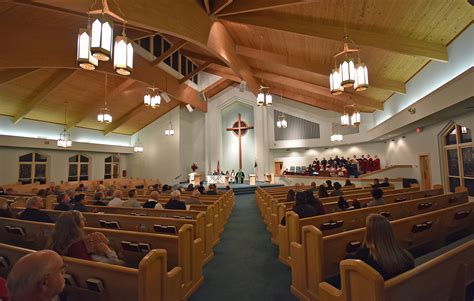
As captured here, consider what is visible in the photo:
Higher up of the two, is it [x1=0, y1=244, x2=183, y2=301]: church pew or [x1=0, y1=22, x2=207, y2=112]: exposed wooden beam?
[x1=0, y1=22, x2=207, y2=112]: exposed wooden beam

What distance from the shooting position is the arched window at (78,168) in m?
10.4

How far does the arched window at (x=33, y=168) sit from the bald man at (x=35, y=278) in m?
10.3

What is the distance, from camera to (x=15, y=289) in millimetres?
907

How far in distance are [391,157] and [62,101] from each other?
1279 cm

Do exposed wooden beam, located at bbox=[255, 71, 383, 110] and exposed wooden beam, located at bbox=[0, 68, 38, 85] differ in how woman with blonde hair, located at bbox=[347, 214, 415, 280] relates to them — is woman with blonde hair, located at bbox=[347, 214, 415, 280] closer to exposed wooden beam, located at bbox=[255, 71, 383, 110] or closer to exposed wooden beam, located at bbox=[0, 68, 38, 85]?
exposed wooden beam, located at bbox=[255, 71, 383, 110]

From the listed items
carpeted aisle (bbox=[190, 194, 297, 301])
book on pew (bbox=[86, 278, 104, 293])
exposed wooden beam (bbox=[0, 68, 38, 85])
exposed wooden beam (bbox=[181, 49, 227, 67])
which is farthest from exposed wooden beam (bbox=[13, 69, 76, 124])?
book on pew (bbox=[86, 278, 104, 293])

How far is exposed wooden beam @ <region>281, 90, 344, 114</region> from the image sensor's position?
10.3 meters

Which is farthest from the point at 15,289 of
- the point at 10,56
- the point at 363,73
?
the point at 10,56

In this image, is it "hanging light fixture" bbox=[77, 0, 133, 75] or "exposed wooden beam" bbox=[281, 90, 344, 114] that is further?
"exposed wooden beam" bbox=[281, 90, 344, 114]

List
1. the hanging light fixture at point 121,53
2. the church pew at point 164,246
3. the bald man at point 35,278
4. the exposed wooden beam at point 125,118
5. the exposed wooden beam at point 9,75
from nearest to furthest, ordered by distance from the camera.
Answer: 1. the bald man at point 35,278
2. the church pew at point 164,246
3. the hanging light fixture at point 121,53
4. the exposed wooden beam at point 9,75
5. the exposed wooden beam at point 125,118

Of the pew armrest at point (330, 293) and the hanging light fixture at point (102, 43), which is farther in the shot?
the hanging light fixture at point (102, 43)

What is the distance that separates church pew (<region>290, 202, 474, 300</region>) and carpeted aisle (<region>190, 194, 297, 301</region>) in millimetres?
266

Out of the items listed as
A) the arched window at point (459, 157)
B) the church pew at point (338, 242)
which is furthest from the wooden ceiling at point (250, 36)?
the church pew at point (338, 242)

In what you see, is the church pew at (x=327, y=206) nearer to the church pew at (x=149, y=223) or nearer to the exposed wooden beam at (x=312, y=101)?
the church pew at (x=149, y=223)
